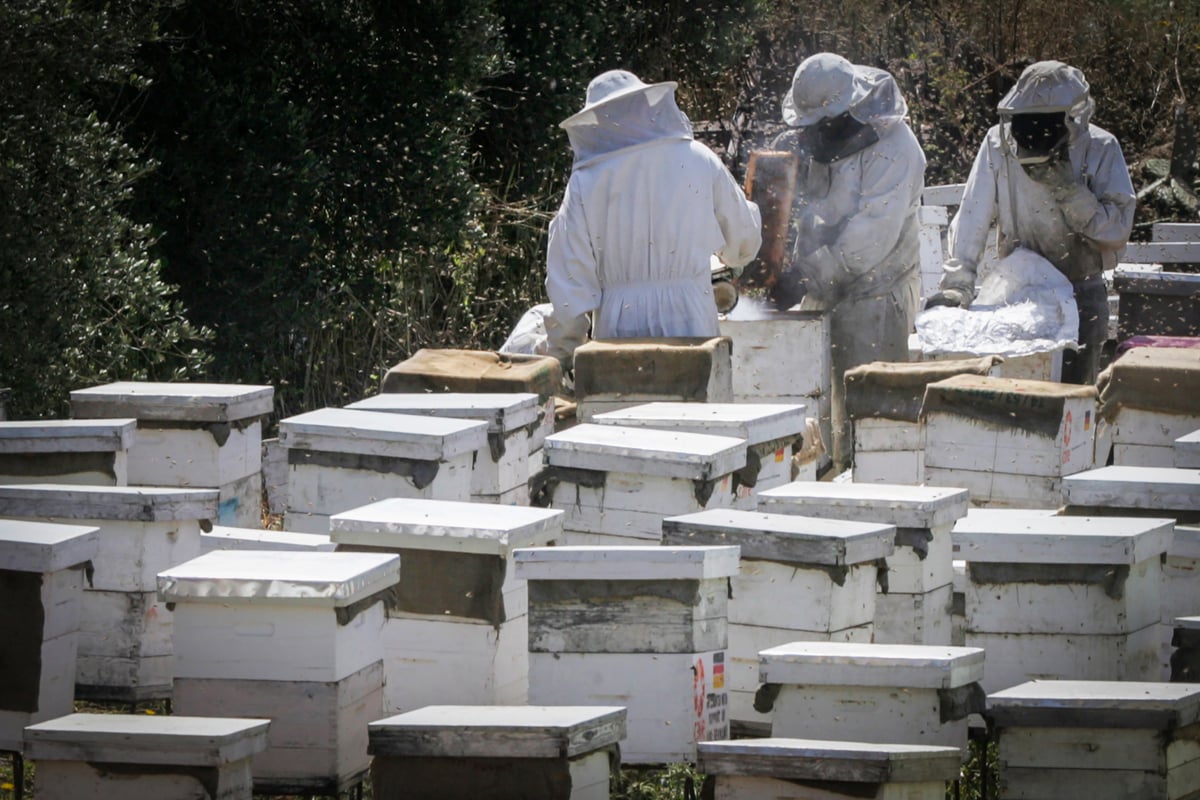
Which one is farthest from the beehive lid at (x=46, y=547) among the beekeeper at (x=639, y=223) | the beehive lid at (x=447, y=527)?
the beekeeper at (x=639, y=223)

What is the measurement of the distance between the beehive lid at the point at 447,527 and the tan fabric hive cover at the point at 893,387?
1634 mm

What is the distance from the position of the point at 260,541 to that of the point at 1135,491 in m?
2.34

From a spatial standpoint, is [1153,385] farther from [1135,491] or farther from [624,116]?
[624,116]

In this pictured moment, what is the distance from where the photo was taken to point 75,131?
6.18m

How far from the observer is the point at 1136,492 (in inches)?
171

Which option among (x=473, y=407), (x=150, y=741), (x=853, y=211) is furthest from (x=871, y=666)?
(x=853, y=211)

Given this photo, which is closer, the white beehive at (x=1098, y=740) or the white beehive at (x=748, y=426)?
the white beehive at (x=1098, y=740)

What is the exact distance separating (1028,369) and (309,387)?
3841mm

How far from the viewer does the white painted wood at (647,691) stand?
3.64 m

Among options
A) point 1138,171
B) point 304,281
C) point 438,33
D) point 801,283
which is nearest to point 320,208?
point 304,281

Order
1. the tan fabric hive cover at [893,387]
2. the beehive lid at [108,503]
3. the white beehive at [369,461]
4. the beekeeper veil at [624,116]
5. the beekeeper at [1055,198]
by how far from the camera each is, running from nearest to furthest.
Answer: the beehive lid at [108,503] → the white beehive at [369,461] → the tan fabric hive cover at [893,387] → the beekeeper veil at [624,116] → the beekeeper at [1055,198]

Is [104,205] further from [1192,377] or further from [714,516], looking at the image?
[1192,377]

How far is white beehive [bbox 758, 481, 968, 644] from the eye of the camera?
4.05 meters

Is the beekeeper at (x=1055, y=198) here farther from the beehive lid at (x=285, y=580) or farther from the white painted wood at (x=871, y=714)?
the beehive lid at (x=285, y=580)
